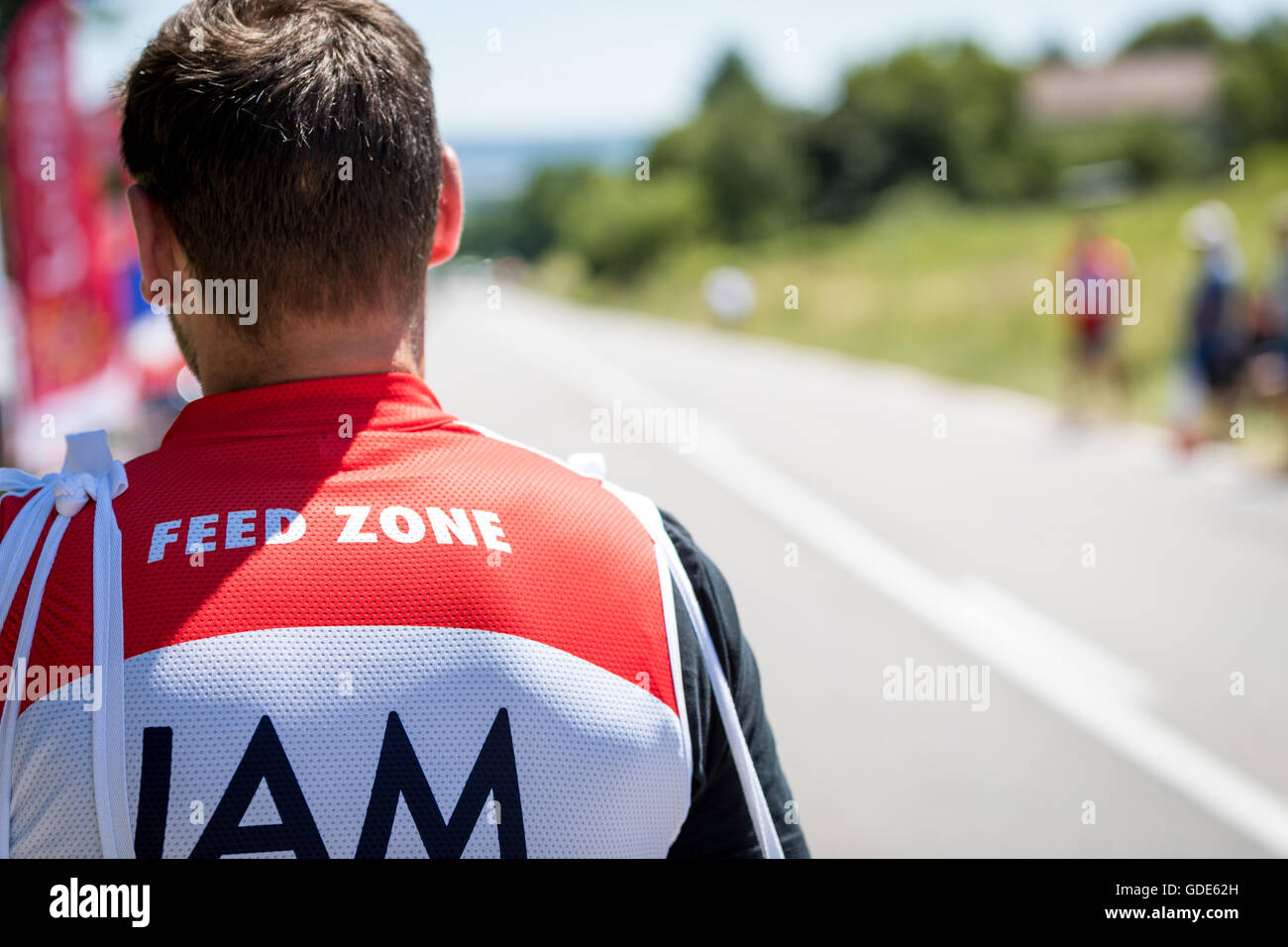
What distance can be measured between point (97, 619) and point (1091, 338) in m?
14.2

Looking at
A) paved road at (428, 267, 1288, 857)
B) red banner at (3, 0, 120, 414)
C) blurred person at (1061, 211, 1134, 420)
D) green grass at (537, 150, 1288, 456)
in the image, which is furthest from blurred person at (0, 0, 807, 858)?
blurred person at (1061, 211, 1134, 420)

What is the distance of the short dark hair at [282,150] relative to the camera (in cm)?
132

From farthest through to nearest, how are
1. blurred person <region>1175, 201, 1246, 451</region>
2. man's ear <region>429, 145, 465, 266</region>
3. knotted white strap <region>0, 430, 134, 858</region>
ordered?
blurred person <region>1175, 201, 1246, 451</region>, man's ear <region>429, 145, 465, 266</region>, knotted white strap <region>0, 430, 134, 858</region>

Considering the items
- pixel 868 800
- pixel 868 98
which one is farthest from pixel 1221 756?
pixel 868 98

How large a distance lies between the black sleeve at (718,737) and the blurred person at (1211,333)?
451 inches

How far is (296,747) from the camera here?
1.18 m

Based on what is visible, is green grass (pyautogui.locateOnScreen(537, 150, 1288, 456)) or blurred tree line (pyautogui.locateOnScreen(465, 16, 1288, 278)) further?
blurred tree line (pyautogui.locateOnScreen(465, 16, 1288, 278))

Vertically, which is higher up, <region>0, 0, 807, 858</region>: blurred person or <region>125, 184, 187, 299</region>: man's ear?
<region>125, 184, 187, 299</region>: man's ear

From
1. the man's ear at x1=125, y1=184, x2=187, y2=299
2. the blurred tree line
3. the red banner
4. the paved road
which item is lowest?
the paved road

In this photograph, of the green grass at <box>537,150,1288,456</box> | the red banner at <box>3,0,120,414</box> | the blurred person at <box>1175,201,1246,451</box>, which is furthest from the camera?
the green grass at <box>537,150,1288,456</box>

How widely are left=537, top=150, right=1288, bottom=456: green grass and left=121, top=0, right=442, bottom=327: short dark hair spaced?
1283cm

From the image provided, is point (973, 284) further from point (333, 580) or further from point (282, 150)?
point (333, 580)

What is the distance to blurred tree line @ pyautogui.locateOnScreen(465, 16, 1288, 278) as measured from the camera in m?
63.6

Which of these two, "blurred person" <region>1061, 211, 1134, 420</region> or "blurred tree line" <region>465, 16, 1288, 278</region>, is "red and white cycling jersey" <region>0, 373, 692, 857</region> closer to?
"blurred person" <region>1061, 211, 1134, 420</region>
